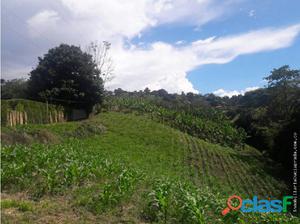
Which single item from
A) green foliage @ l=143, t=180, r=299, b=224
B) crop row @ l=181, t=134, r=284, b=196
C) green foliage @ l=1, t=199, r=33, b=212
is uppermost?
green foliage @ l=1, t=199, r=33, b=212

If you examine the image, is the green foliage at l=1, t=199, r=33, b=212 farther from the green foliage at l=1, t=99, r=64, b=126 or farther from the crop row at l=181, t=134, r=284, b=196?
the green foliage at l=1, t=99, r=64, b=126

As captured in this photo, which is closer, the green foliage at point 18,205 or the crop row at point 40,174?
the green foliage at point 18,205

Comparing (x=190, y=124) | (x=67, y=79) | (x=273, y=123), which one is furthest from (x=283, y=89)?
(x=67, y=79)

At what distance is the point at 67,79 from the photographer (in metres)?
29.4

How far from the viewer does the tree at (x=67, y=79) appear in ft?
95.2

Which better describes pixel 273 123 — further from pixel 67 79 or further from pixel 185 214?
pixel 185 214

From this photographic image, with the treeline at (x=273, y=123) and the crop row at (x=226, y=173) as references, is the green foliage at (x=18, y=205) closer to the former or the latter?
the crop row at (x=226, y=173)

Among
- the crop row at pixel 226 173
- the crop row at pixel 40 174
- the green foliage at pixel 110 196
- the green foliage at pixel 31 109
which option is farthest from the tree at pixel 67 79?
the green foliage at pixel 110 196

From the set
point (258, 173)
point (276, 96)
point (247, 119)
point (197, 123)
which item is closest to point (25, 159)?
point (258, 173)

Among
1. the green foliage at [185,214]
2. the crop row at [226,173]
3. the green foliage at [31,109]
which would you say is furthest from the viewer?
the green foliage at [31,109]

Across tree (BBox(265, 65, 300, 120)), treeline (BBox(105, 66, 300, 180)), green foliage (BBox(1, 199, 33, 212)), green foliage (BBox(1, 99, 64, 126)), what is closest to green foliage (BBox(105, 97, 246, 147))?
treeline (BBox(105, 66, 300, 180))

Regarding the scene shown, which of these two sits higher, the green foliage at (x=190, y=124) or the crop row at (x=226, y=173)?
Result: the green foliage at (x=190, y=124)

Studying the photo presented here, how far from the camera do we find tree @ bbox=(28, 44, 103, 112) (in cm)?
2903

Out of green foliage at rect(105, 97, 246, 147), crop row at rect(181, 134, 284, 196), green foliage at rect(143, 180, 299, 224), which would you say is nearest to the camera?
green foliage at rect(143, 180, 299, 224)
